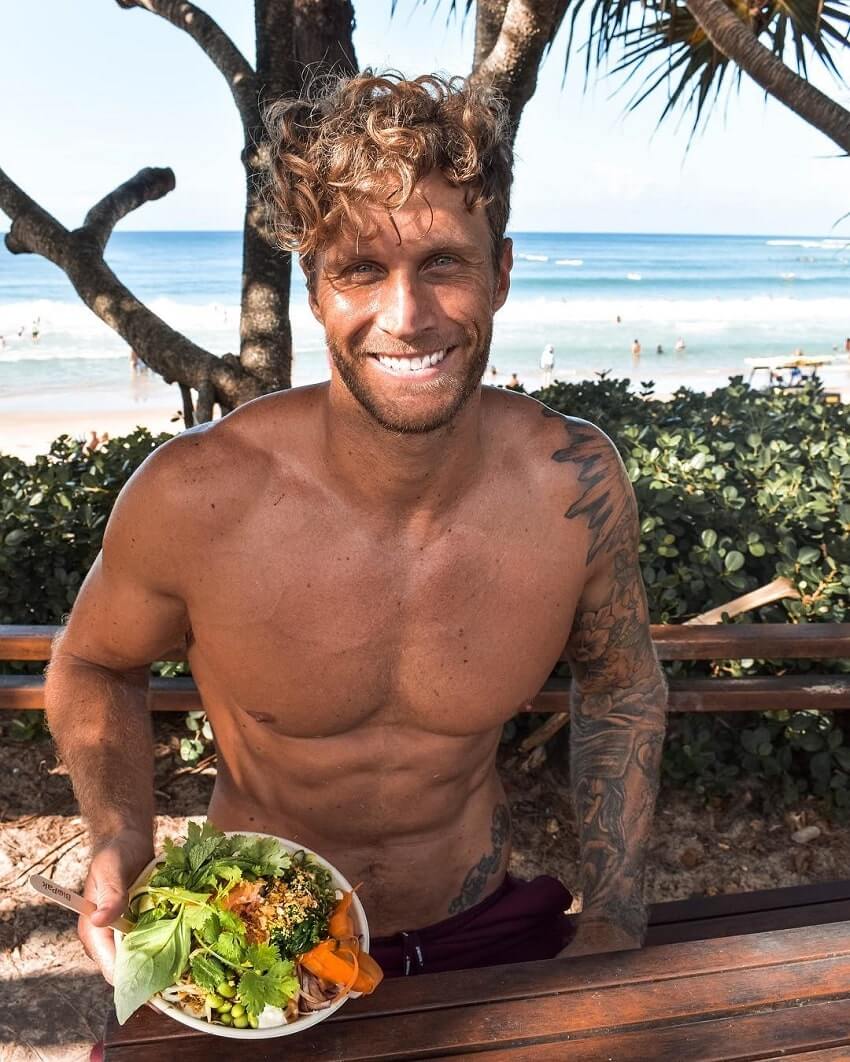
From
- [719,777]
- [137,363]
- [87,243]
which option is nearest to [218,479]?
[719,777]

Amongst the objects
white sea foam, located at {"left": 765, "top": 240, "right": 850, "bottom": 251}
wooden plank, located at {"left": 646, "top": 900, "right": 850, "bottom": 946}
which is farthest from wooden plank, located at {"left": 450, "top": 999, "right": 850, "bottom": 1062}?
white sea foam, located at {"left": 765, "top": 240, "right": 850, "bottom": 251}

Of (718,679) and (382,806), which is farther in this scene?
(718,679)

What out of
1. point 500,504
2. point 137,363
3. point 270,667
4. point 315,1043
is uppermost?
point 500,504

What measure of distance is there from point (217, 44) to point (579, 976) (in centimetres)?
442

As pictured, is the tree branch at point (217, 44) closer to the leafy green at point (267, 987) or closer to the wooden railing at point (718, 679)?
the wooden railing at point (718, 679)

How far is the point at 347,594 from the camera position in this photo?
184cm

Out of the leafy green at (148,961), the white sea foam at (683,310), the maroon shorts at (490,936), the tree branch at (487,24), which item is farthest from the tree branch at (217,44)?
the white sea foam at (683,310)

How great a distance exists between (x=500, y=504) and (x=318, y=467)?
0.35 meters

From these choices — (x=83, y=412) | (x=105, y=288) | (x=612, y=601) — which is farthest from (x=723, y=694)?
(x=83, y=412)

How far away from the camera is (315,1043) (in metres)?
1.34

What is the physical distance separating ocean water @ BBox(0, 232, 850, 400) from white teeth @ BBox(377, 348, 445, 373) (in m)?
11.9

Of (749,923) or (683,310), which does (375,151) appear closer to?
(749,923)

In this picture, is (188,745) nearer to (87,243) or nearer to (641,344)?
(87,243)

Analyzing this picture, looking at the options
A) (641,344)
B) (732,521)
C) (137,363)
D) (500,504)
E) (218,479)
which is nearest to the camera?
(218,479)
